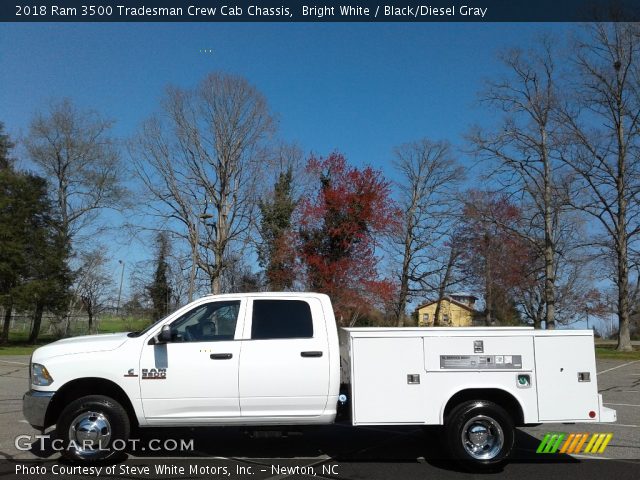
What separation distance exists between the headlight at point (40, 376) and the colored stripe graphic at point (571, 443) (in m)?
6.02

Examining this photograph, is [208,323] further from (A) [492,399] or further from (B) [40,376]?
(A) [492,399]

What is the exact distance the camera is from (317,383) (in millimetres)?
6578

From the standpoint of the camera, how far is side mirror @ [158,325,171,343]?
21.3ft

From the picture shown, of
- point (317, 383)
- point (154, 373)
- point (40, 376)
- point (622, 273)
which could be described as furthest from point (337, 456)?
point (622, 273)

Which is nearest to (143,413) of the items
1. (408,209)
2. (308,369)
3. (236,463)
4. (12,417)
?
(236,463)

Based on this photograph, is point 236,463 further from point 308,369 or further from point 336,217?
point 336,217

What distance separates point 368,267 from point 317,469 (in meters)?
26.5

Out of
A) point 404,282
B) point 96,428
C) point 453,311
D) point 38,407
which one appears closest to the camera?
point 38,407

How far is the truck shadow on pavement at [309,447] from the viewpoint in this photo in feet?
23.2

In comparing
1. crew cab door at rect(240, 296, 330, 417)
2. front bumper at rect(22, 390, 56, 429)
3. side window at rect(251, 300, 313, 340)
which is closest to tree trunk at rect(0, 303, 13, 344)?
front bumper at rect(22, 390, 56, 429)

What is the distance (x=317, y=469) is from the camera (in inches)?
260

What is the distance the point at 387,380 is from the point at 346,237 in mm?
26705

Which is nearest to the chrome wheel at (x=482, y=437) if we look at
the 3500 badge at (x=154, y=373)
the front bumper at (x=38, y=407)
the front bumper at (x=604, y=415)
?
the front bumper at (x=604, y=415)

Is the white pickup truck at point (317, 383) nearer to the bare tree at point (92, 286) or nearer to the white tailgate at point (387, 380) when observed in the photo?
the white tailgate at point (387, 380)
